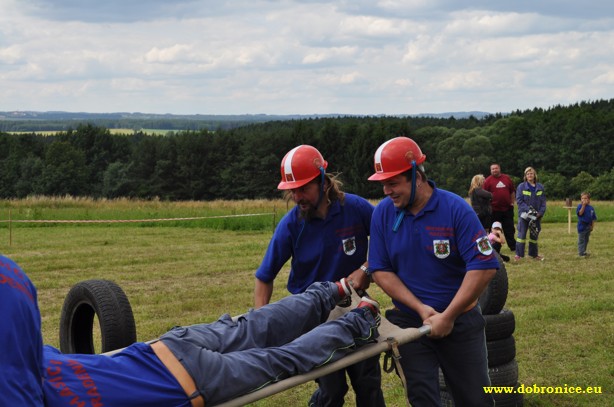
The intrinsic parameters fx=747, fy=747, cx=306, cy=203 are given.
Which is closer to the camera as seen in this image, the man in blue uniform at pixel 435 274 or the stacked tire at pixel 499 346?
the man in blue uniform at pixel 435 274

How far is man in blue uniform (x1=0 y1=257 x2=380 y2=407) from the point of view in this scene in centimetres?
314

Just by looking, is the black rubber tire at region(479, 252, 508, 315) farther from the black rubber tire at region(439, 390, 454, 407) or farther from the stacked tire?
the black rubber tire at region(439, 390, 454, 407)

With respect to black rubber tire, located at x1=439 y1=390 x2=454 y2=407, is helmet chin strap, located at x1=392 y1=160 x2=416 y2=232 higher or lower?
higher

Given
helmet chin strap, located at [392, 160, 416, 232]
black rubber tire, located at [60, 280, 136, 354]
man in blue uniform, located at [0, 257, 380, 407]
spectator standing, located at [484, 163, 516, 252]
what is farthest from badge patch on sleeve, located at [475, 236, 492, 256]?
spectator standing, located at [484, 163, 516, 252]

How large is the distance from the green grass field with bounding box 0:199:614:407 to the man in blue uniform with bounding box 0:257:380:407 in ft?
7.66

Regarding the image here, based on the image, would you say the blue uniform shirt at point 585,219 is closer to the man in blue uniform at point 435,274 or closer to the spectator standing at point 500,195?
the spectator standing at point 500,195

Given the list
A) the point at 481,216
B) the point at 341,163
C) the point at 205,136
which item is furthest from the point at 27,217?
the point at 205,136

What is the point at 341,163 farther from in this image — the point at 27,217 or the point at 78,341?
the point at 78,341

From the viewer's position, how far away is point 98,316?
226 inches

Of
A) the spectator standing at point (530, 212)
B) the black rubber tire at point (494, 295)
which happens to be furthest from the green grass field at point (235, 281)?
the black rubber tire at point (494, 295)

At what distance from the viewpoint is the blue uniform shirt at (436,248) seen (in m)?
4.73

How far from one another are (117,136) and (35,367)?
10108 centimetres

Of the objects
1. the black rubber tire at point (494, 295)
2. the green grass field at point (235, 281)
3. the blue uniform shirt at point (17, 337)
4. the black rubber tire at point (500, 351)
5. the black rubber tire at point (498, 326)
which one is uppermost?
the blue uniform shirt at point (17, 337)

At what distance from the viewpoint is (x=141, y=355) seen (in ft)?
13.4
